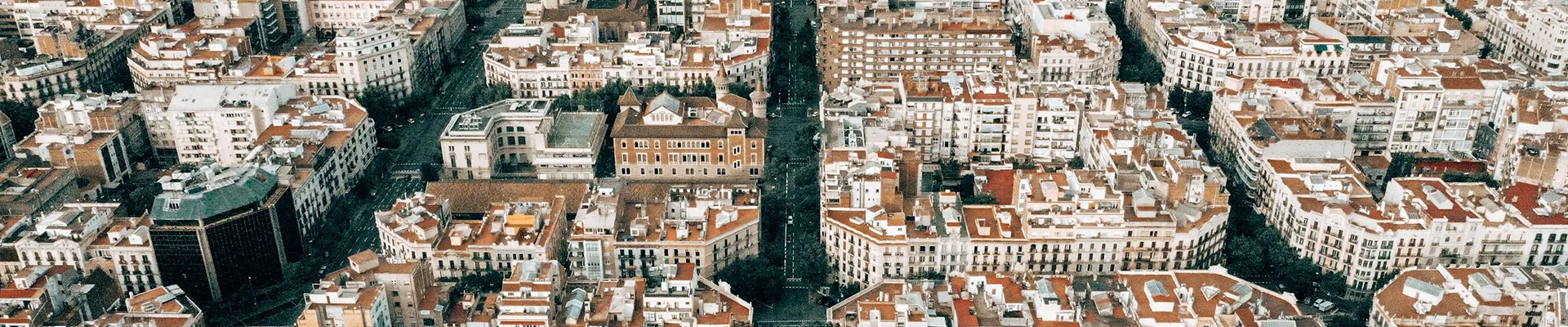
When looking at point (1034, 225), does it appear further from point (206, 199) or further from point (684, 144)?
point (206, 199)

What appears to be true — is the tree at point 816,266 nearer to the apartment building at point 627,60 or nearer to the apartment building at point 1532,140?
the apartment building at point 627,60

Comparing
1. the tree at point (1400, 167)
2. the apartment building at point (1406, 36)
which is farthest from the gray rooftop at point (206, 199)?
the apartment building at point (1406, 36)

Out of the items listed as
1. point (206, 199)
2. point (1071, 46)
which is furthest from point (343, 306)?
point (1071, 46)

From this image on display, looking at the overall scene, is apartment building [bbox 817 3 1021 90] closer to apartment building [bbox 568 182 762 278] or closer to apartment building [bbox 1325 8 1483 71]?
apartment building [bbox 1325 8 1483 71]

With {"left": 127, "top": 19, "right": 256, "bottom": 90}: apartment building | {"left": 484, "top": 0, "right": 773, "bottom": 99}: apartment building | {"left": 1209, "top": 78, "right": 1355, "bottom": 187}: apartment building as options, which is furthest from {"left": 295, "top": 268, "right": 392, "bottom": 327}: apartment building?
{"left": 1209, "top": 78, "right": 1355, "bottom": 187}: apartment building

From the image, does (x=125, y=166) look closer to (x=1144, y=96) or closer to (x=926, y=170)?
(x=926, y=170)
